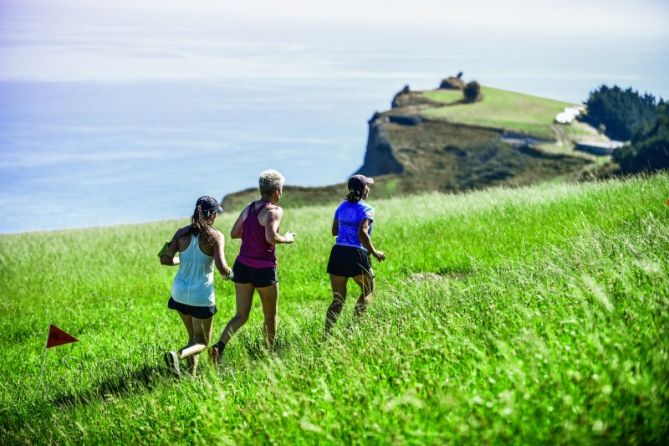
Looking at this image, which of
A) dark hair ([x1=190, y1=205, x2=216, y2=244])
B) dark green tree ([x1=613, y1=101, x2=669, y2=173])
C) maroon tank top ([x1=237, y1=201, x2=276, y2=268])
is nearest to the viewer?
dark hair ([x1=190, y1=205, x2=216, y2=244])

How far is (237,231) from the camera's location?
27.8 feet

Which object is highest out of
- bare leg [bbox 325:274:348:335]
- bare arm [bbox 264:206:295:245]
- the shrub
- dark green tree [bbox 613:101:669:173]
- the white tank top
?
the shrub

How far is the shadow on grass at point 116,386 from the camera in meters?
7.87

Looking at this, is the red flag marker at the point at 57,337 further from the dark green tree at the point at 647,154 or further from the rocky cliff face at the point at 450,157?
the rocky cliff face at the point at 450,157

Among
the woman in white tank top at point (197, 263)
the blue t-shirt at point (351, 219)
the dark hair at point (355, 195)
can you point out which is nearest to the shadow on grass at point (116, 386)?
the woman in white tank top at point (197, 263)

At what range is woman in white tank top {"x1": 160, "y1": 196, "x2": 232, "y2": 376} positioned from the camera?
8102mm

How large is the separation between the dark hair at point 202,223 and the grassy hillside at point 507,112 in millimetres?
67586

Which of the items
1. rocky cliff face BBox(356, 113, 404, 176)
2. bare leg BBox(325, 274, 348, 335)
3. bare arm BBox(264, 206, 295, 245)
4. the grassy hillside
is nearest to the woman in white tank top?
bare arm BBox(264, 206, 295, 245)

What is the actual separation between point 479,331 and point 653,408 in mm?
2110

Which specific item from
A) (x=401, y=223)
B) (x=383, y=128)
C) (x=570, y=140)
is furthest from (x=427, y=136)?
(x=401, y=223)

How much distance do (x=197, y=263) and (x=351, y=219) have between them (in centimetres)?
207

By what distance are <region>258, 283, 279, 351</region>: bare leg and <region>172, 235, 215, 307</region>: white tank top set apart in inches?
26.6

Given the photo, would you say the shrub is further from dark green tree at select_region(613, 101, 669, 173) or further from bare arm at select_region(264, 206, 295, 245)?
bare arm at select_region(264, 206, 295, 245)

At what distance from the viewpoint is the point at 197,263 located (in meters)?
8.20
